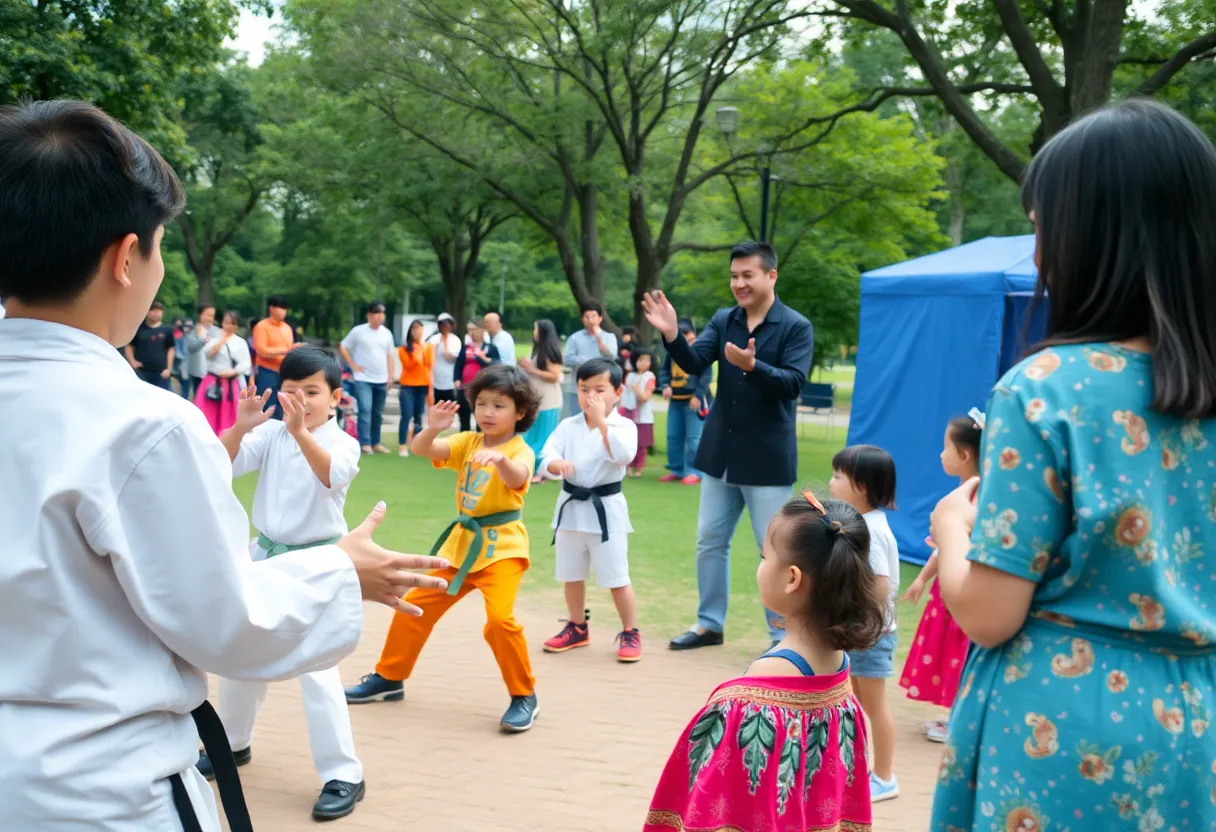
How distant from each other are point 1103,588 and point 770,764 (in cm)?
124

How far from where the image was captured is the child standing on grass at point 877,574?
13.6ft

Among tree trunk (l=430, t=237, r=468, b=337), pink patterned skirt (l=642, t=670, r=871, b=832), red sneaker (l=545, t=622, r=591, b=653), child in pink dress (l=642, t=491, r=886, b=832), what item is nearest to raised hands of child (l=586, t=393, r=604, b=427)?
red sneaker (l=545, t=622, r=591, b=653)

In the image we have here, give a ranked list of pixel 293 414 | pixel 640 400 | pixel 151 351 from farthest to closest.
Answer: pixel 151 351
pixel 640 400
pixel 293 414

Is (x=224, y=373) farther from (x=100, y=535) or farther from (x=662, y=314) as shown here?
(x=100, y=535)

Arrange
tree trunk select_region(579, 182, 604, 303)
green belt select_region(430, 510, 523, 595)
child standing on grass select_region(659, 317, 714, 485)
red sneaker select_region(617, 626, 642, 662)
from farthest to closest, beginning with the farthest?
tree trunk select_region(579, 182, 604, 303) < child standing on grass select_region(659, 317, 714, 485) < red sneaker select_region(617, 626, 642, 662) < green belt select_region(430, 510, 523, 595)

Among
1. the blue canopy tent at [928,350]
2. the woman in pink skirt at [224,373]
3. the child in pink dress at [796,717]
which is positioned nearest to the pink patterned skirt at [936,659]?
the child in pink dress at [796,717]

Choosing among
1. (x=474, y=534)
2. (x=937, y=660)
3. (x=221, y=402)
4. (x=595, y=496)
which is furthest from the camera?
(x=221, y=402)

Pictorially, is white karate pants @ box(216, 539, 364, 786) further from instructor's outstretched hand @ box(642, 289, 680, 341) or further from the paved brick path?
instructor's outstretched hand @ box(642, 289, 680, 341)

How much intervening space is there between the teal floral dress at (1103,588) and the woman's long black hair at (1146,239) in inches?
2.2

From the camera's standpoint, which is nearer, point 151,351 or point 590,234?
point 151,351

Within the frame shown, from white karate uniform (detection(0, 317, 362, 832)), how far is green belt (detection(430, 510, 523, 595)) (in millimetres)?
3060

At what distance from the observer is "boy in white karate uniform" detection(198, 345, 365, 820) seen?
3916 millimetres

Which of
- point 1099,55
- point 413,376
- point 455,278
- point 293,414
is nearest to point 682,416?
point 413,376

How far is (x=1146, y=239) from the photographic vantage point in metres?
1.70
